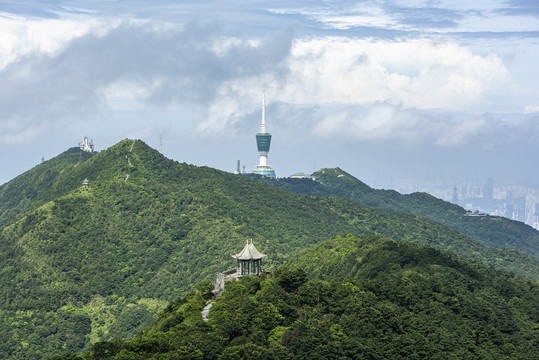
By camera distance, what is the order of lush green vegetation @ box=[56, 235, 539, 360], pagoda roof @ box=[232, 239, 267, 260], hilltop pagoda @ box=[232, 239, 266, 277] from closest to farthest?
lush green vegetation @ box=[56, 235, 539, 360] → pagoda roof @ box=[232, 239, 267, 260] → hilltop pagoda @ box=[232, 239, 266, 277]

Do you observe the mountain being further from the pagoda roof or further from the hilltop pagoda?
A: the pagoda roof

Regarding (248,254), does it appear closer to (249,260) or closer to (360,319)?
(249,260)

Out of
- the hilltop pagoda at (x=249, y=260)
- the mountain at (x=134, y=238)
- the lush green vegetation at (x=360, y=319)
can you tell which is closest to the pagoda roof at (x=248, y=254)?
the hilltop pagoda at (x=249, y=260)

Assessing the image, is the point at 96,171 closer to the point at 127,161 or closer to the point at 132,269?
the point at 127,161

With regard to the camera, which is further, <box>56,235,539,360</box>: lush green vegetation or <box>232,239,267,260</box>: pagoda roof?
<box>232,239,267,260</box>: pagoda roof

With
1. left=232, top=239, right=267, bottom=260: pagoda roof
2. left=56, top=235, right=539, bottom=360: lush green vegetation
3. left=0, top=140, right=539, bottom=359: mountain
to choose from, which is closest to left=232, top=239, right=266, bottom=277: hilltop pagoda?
left=232, top=239, right=267, bottom=260: pagoda roof

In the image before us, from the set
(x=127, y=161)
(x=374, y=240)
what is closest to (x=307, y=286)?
(x=374, y=240)
